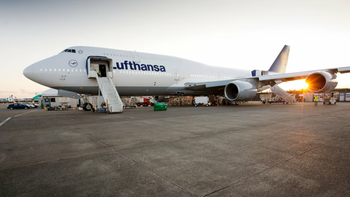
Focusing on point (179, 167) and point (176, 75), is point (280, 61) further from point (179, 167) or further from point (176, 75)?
point (179, 167)

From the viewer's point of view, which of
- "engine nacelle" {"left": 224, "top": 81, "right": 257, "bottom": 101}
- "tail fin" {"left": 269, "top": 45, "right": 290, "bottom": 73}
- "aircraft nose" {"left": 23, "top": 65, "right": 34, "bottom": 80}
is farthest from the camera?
"tail fin" {"left": 269, "top": 45, "right": 290, "bottom": 73}

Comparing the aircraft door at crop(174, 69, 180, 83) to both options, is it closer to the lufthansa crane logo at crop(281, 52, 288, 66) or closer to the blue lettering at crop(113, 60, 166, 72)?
the blue lettering at crop(113, 60, 166, 72)

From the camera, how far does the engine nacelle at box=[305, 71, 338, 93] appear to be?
11648 mm

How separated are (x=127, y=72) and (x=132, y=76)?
492mm

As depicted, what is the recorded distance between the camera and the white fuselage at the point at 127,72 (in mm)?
11328

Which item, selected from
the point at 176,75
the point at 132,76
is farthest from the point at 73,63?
the point at 176,75

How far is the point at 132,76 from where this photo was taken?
1385 cm

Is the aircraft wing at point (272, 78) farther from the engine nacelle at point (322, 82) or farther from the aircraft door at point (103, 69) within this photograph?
the aircraft door at point (103, 69)

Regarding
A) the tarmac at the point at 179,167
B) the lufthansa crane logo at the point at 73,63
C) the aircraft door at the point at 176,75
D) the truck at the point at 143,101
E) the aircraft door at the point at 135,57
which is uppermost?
the aircraft door at the point at 135,57

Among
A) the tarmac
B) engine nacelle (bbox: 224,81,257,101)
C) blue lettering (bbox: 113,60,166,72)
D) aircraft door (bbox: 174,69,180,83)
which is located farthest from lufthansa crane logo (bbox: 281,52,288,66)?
the tarmac

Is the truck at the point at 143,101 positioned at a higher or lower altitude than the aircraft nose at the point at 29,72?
lower

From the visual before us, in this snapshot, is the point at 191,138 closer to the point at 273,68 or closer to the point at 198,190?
the point at 198,190

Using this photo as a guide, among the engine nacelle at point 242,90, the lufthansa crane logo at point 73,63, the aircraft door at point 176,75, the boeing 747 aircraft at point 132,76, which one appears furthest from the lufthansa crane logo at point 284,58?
the lufthansa crane logo at point 73,63

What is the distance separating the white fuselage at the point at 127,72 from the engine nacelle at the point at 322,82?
29.4 ft
